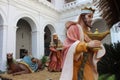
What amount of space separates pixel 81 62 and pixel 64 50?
0.25 metres

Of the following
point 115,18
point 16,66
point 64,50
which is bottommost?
point 16,66

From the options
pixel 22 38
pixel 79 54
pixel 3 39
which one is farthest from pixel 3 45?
pixel 79 54

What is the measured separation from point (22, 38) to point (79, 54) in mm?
15757

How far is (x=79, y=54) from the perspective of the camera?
238 centimetres

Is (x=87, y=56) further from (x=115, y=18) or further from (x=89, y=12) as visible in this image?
(x=115, y=18)

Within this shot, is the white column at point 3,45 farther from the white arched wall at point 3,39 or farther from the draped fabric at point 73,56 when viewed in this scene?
the draped fabric at point 73,56

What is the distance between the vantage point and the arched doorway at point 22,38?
17375 millimetres

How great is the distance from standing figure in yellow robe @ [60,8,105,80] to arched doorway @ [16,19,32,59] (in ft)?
49.7

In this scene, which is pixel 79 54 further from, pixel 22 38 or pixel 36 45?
pixel 22 38

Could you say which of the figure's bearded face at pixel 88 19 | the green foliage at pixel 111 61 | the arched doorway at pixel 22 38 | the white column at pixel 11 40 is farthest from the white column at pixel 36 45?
the figure's bearded face at pixel 88 19

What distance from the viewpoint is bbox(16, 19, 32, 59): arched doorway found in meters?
17.4

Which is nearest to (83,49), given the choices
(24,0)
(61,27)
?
(24,0)

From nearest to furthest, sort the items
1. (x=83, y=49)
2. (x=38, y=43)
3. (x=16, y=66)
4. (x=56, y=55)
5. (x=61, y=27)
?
(x=83, y=49) < (x=16, y=66) < (x=56, y=55) < (x=38, y=43) < (x=61, y=27)

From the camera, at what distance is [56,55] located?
21.6 feet
